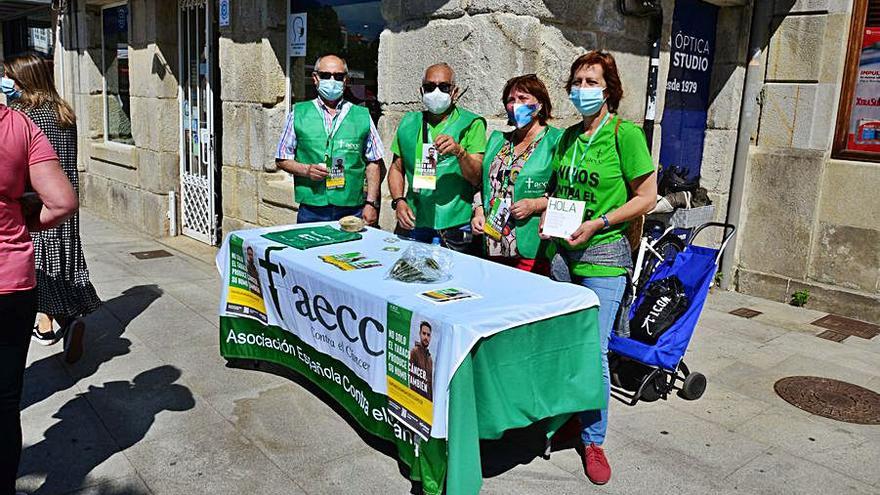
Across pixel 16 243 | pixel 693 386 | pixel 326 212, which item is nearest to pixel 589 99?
pixel 693 386

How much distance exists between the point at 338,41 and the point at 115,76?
514 cm

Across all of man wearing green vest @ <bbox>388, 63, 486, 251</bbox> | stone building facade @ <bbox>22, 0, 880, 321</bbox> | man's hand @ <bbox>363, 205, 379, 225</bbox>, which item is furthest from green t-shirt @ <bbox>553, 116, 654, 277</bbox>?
man's hand @ <bbox>363, 205, 379, 225</bbox>

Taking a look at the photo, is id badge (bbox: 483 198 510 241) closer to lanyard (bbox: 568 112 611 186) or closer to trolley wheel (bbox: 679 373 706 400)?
lanyard (bbox: 568 112 611 186)

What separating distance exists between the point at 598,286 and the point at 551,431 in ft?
2.34

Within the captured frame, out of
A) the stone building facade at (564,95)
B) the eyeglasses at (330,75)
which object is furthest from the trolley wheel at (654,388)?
the eyeglasses at (330,75)

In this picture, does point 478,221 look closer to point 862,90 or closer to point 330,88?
point 330,88

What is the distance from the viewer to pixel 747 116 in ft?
21.7

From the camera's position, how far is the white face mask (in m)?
4.03

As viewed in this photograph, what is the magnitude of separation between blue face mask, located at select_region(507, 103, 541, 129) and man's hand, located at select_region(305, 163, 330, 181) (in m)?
1.36

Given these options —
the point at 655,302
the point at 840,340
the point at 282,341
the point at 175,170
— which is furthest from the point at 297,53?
the point at 840,340

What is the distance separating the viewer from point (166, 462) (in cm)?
337

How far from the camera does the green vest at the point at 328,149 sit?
4594 mm

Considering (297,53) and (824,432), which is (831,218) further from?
(297,53)

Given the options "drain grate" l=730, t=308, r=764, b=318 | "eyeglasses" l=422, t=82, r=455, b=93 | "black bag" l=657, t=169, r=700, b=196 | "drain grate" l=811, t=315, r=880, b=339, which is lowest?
"drain grate" l=811, t=315, r=880, b=339
